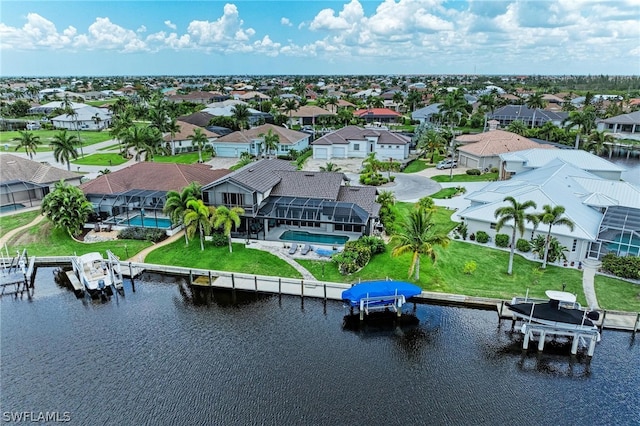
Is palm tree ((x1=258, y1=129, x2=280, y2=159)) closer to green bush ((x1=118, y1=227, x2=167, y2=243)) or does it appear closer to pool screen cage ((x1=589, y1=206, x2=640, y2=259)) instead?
green bush ((x1=118, y1=227, x2=167, y2=243))

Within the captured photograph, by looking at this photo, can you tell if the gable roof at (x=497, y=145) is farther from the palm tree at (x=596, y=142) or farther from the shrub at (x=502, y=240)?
the shrub at (x=502, y=240)

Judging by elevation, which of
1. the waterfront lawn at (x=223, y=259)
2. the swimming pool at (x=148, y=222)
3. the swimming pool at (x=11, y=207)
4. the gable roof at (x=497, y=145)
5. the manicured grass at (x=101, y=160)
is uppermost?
the gable roof at (x=497, y=145)

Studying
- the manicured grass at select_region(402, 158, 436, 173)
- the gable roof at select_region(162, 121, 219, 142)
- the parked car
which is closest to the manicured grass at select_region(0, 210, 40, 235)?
the gable roof at select_region(162, 121, 219, 142)

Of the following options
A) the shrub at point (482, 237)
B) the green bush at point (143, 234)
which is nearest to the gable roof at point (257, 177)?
the green bush at point (143, 234)

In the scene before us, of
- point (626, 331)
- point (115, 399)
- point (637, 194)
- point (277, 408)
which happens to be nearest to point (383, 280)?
point (277, 408)

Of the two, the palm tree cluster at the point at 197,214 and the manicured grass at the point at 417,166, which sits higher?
the palm tree cluster at the point at 197,214

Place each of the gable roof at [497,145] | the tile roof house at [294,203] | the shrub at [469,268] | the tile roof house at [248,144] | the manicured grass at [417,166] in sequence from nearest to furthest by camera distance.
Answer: the shrub at [469,268] → the tile roof house at [294,203] → the gable roof at [497,145] → the manicured grass at [417,166] → the tile roof house at [248,144]
